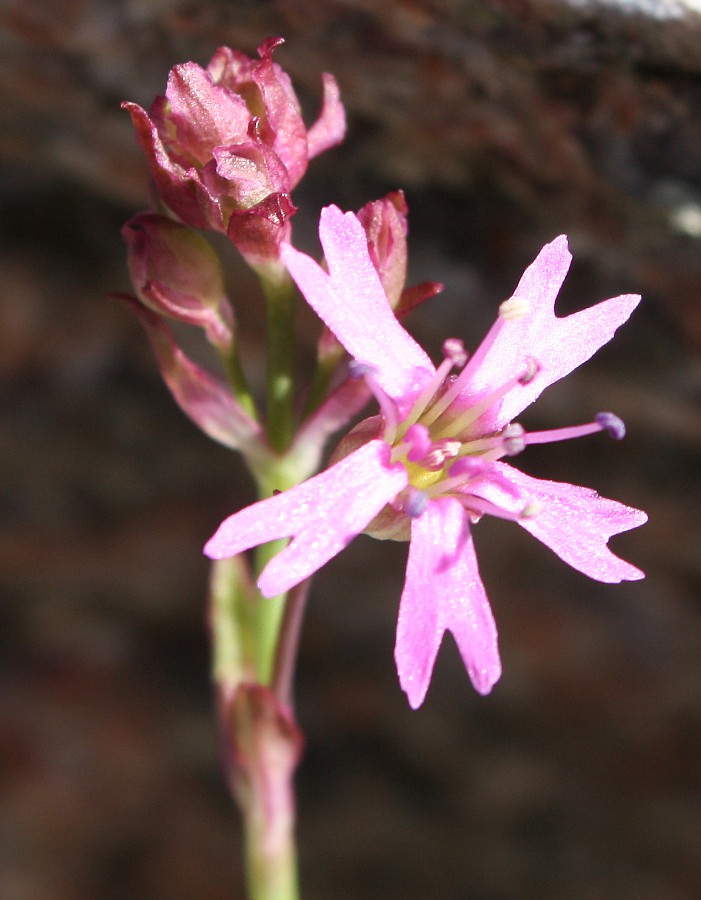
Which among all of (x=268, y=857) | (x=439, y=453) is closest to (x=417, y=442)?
(x=439, y=453)

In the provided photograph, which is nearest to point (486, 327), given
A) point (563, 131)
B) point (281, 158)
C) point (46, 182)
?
point (563, 131)

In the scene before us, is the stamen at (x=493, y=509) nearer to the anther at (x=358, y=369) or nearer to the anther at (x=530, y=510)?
the anther at (x=530, y=510)

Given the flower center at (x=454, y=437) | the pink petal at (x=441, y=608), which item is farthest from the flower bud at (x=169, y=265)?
the pink petal at (x=441, y=608)

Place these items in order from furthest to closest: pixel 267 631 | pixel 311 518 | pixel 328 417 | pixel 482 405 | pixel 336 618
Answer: pixel 336 618
pixel 267 631
pixel 328 417
pixel 482 405
pixel 311 518

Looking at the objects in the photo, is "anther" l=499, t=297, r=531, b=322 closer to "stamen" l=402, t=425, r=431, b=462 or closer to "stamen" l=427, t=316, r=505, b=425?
"stamen" l=427, t=316, r=505, b=425

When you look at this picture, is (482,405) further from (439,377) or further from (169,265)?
(169,265)

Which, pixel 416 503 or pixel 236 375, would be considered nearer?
pixel 416 503

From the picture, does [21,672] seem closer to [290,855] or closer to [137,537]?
[137,537]
